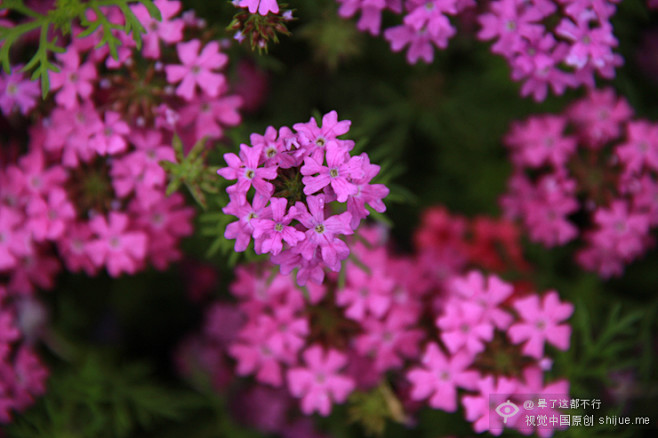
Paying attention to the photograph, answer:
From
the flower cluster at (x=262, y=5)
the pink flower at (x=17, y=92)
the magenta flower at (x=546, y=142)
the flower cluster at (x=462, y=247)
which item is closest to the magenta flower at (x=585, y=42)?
the magenta flower at (x=546, y=142)

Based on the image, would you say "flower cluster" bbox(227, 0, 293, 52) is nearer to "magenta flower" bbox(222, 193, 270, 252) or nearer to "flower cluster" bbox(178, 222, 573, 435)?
"magenta flower" bbox(222, 193, 270, 252)

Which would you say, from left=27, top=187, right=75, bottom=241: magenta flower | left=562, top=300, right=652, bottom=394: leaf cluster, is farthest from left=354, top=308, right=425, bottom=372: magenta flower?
left=27, top=187, right=75, bottom=241: magenta flower

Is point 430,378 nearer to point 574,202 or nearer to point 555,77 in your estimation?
point 574,202

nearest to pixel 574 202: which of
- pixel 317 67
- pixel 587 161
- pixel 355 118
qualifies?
pixel 587 161

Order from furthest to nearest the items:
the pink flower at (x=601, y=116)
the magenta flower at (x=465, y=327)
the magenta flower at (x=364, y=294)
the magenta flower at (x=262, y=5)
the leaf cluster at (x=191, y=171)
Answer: the pink flower at (x=601, y=116), the magenta flower at (x=364, y=294), the magenta flower at (x=465, y=327), the leaf cluster at (x=191, y=171), the magenta flower at (x=262, y=5)

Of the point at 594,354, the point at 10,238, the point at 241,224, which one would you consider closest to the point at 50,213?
the point at 10,238

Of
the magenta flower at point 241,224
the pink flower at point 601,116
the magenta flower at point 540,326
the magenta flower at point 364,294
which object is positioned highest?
the magenta flower at point 241,224

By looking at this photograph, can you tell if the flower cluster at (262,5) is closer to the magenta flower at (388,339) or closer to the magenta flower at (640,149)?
the magenta flower at (388,339)
